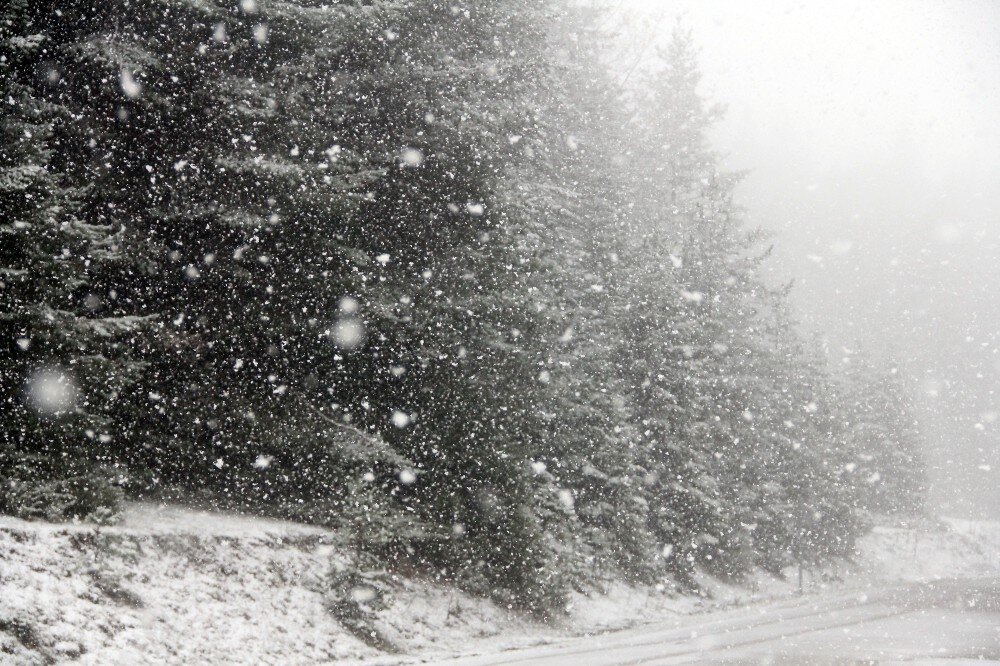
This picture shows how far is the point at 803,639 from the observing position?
602 inches

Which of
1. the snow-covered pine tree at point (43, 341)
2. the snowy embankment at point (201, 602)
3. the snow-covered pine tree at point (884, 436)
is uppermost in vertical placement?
the snow-covered pine tree at point (884, 436)

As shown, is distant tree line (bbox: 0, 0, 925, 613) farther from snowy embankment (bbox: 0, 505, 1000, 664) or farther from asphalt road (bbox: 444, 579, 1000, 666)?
asphalt road (bbox: 444, 579, 1000, 666)

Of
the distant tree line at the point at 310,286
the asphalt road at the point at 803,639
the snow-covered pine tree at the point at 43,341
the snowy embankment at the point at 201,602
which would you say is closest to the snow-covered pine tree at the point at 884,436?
the asphalt road at the point at 803,639

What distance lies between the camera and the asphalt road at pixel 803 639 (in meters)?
12.0

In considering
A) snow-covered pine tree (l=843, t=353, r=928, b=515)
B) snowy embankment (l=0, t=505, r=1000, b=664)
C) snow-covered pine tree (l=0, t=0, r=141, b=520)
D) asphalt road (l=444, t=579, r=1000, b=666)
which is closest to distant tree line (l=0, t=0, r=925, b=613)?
snow-covered pine tree (l=0, t=0, r=141, b=520)

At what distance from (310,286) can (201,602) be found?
4879mm

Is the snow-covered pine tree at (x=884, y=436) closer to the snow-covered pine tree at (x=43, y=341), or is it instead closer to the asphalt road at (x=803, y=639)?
the asphalt road at (x=803, y=639)

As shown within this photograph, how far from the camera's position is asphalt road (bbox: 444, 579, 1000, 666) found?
1198 centimetres

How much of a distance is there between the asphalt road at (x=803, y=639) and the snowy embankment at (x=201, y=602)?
52.1 inches

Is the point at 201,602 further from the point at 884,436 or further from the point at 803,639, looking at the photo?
the point at 884,436

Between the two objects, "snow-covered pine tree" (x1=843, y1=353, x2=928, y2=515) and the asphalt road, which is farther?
"snow-covered pine tree" (x1=843, y1=353, x2=928, y2=515)

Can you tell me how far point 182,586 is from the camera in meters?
9.27

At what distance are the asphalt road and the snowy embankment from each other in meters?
1.32

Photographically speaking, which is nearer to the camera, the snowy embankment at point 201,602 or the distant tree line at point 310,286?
the snowy embankment at point 201,602
